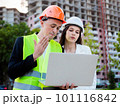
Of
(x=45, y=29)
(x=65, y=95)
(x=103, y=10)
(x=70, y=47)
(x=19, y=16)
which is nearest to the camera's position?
(x=65, y=95)

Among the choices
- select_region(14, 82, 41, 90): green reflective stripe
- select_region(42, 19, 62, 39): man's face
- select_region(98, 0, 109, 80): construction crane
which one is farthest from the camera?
select_region(98, 0, 109, 80): construction crane

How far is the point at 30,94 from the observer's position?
2.01 metres

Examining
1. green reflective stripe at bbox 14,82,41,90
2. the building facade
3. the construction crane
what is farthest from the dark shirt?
the building facade

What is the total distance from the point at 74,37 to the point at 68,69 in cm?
107

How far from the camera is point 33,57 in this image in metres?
1.96

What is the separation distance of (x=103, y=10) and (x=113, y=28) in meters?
6.53

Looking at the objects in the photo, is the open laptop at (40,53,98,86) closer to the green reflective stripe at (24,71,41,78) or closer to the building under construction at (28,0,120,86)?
the green reflective stripe at (24,71,41,78)

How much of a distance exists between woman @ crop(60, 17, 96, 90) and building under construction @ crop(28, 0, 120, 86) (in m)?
45.9

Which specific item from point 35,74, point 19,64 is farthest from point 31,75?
point 19,64

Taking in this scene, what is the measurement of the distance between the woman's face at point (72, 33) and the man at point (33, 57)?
2.06 ft

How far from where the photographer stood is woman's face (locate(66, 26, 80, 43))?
9.38ft

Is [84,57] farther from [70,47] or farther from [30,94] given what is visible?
[70,47]

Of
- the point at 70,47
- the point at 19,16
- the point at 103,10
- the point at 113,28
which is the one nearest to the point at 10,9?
the point at 19,16

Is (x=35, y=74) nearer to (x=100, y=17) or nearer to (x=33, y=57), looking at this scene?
(x=33, y=57)
